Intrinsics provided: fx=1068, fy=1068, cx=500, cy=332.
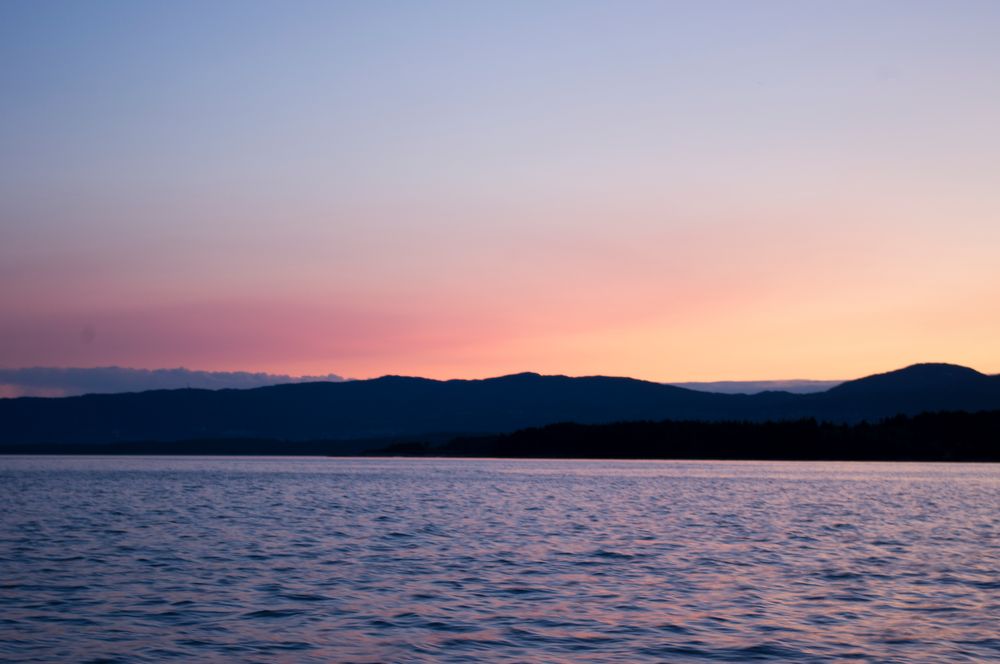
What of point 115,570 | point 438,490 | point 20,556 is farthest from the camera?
point 438,490

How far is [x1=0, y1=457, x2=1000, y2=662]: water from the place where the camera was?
21578mm

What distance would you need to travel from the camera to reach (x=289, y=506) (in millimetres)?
66312

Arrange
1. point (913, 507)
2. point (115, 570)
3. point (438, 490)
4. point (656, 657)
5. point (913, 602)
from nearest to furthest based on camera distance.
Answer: point (656, 657), point (913, 602), point (115, 570), point (913, 507), point (438, 490)

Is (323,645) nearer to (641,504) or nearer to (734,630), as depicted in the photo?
(734,630)

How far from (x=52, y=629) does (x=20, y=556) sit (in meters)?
14.7

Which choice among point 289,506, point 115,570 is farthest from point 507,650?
point 289,506

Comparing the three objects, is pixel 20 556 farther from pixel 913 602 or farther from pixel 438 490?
pixel 438 490

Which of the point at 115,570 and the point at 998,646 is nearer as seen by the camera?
the point at 998,646

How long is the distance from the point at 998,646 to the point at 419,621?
12.1 metres

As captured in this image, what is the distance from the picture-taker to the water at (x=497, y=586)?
70.8 feet

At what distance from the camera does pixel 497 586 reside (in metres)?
29.3

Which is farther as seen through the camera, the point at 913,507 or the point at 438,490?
the point at 438,490

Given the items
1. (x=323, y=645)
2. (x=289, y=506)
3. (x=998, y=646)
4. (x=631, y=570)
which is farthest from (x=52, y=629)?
(x=289, y=506)

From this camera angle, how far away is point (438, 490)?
8925cm
